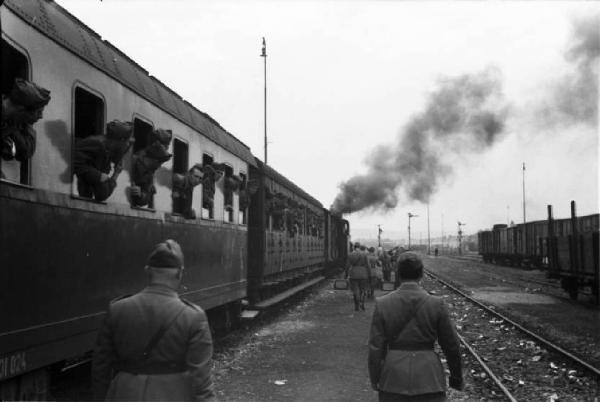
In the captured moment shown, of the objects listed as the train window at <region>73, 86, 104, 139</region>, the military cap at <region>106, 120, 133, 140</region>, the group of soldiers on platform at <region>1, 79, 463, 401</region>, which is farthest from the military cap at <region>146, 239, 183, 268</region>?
the train window at <region>73, 86, 104, 139</region>

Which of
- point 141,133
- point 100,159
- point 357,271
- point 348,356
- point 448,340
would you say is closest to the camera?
point 448,340

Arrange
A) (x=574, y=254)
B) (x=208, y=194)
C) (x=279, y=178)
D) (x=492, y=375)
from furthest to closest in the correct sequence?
(x=574, y=254), (x=279, y=178), (x=208, y=194), (x=492, y=375)

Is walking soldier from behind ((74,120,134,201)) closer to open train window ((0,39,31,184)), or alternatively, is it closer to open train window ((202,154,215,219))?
open train window ((0,39,31,184))

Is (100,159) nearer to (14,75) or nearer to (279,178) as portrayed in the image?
(14,75)

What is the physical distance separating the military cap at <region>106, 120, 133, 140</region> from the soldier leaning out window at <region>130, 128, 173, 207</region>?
0.88 m

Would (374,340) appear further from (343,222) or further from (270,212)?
(343,222)

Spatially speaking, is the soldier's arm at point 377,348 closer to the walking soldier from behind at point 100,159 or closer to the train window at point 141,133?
the walking soldier from behind at point 100,159

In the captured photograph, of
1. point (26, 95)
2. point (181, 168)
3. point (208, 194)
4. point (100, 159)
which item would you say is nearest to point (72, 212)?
point (100, 159)

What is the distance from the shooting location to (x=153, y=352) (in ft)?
9.77

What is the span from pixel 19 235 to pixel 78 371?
305 centimetres

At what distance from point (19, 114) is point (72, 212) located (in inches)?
42.0

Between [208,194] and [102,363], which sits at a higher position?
[208,194]

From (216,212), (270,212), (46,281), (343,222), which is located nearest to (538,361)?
(216,212)

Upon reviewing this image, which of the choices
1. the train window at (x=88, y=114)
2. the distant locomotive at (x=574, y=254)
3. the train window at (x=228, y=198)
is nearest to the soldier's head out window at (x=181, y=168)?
the train window at (x=88, y=114)
